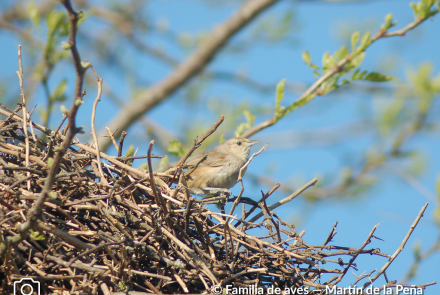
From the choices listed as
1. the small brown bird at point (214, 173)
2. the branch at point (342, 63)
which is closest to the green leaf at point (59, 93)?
the small brown bird at point (214, 173)

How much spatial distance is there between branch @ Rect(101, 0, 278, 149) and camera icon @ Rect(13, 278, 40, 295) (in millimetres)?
3583

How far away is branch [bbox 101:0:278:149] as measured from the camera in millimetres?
6336

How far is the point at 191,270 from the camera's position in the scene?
3150mm

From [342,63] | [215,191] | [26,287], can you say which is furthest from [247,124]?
[26,287]

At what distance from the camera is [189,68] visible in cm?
659

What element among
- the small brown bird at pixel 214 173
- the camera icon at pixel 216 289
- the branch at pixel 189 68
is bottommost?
the camera icon at pixel 216 289

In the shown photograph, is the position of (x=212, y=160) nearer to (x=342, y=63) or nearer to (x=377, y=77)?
(x=342, y=63)

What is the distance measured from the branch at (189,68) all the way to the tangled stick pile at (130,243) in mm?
3035

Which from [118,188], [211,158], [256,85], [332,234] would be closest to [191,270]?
[118,188]

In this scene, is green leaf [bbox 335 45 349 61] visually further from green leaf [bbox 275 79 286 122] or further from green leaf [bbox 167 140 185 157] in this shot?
green leaf [bbox 167 140 185 157]

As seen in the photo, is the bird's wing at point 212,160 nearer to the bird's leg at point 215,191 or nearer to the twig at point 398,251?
the bird's leg at point 215,191

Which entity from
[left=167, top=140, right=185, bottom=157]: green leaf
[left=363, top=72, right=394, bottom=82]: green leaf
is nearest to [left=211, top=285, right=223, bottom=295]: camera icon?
[left=167, top=140, right=185, bottom=157]: green leaf

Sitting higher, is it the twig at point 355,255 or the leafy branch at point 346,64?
the leafy branch at point 346,64

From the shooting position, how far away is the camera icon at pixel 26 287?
290 centimetres
